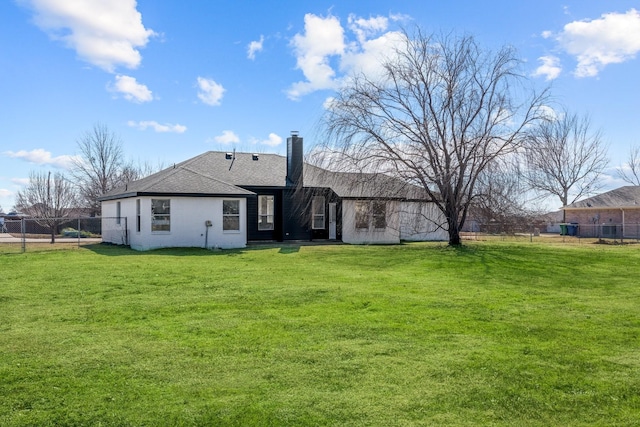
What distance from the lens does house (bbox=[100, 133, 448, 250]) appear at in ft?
64.3

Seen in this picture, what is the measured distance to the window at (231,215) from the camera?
20844 millimetres

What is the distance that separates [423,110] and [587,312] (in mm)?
13003

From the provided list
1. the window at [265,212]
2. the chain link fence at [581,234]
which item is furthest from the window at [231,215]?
the chain link fence at [581,234]

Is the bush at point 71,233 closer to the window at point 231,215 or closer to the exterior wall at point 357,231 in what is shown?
the window at point 231,215

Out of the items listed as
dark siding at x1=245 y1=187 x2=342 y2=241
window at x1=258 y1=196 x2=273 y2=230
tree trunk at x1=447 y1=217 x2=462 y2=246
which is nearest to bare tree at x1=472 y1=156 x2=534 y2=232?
tree trunk at x1=447 y1=217 x2=462 y2=246

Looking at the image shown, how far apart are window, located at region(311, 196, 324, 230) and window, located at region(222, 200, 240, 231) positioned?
13.7ft

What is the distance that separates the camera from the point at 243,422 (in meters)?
3.94

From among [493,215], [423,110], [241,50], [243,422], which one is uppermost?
[241,50]

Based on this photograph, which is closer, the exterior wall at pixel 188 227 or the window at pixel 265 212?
the exterior wall at pixel 188 227

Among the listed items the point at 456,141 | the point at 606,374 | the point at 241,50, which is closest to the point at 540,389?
the point at 606,374

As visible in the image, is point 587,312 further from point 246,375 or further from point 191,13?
point 191,13

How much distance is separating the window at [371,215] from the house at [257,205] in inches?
1.8

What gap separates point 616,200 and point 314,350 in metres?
34.4

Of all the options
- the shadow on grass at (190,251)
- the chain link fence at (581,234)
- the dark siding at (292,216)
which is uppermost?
the dark siding at (292,216)
